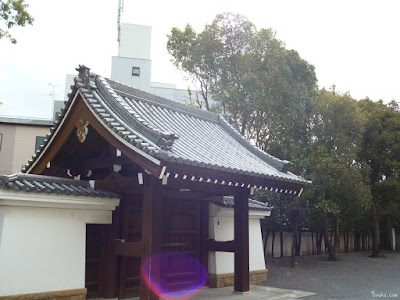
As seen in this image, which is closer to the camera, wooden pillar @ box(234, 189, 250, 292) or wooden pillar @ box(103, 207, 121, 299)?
wooden pillar @ box(103, 207, 121, 299)

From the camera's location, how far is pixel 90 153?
418 inches

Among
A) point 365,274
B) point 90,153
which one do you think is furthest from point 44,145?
point 365,274

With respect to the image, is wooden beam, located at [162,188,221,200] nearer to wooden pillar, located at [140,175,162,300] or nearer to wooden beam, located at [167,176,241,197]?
wooden beam, located at [167,176,241,197]

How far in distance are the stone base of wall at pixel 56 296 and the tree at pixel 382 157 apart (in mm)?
19154

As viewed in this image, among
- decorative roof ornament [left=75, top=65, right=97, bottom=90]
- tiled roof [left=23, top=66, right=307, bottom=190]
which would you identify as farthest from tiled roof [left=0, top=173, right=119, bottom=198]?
decorative roof ornament [left=75, top=65, right=97, bottom=90]

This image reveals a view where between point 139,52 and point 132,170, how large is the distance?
23.1 m

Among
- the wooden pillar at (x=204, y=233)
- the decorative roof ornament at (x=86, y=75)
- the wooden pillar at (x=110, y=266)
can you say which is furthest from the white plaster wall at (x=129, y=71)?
the wooden pillar at (x=110, y=266)

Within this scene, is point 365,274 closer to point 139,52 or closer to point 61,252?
point 61,252

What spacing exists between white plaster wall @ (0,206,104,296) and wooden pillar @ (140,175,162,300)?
1.59m

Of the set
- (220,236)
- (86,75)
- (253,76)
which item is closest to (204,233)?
(220,236)

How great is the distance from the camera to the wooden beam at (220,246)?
11.2 m

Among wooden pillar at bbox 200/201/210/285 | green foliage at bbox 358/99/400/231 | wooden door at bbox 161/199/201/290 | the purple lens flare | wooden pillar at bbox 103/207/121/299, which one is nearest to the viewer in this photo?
wooden pillar at bbox 103/207/121/299

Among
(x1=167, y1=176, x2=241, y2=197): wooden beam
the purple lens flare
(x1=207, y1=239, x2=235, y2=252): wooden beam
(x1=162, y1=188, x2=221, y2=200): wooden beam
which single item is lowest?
the purple lens flare

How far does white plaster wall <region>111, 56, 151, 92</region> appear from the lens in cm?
3045
